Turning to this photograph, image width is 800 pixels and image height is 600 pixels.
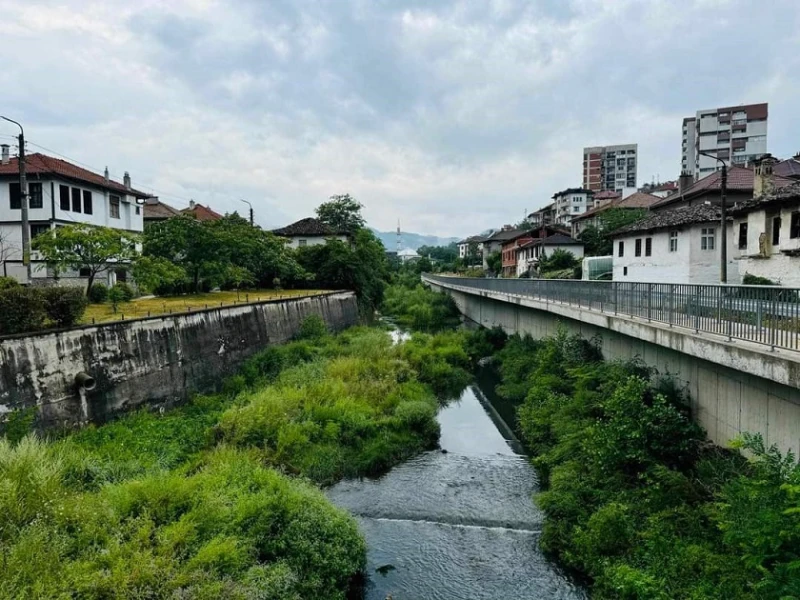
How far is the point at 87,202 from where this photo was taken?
1224 inches

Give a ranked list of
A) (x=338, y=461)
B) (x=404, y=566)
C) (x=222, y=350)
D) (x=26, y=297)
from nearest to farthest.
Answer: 1. (x=404, y=566)
2. (x=26, y=297)
3. (x=338, y=461)
4. (x=222, y=350)

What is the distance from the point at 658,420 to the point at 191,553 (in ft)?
29.2

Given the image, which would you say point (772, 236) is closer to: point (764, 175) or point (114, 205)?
point (764, 175)

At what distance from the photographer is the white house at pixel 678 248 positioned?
95.1ft

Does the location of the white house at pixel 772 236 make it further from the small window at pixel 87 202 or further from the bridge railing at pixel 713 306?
the small window at pixel 87 202

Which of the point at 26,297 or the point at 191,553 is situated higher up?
the point at 26,297

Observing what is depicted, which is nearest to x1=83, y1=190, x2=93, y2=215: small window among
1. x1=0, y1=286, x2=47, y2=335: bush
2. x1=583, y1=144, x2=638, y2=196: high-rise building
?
x1=0, y1=286, x2=47, y2=335: bush

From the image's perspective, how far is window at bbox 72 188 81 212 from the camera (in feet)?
98.1

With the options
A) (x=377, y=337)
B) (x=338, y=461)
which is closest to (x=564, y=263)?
(x=377, y=337)

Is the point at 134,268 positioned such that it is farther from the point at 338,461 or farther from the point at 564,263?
the point at 564,263

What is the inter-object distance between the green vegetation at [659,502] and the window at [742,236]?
59.7ft

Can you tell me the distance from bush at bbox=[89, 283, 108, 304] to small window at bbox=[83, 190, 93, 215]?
469 inches

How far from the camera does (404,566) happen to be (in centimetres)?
932

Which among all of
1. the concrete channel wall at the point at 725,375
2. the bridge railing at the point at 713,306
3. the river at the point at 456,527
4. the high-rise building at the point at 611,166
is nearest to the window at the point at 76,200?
the river at the point at 456,527
